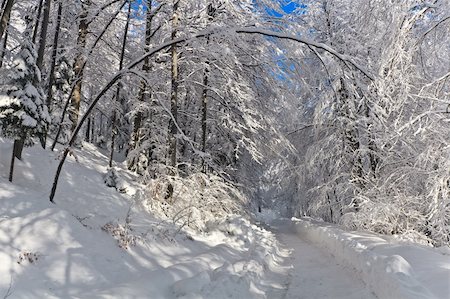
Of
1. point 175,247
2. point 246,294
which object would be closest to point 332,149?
point 175,247

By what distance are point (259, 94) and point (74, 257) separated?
13.3 meters

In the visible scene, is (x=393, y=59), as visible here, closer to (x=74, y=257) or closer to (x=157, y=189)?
(x=74, y=257)

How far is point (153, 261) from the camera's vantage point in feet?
23.1

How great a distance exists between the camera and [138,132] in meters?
16.0

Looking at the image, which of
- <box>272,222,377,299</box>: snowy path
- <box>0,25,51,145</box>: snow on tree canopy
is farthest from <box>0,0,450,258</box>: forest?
<box>272,222,377,299</box>: snowy path

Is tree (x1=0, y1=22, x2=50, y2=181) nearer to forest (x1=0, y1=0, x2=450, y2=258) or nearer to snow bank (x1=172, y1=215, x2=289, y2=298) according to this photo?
forest (x1=0, y1=0, x2=450, y2=258)

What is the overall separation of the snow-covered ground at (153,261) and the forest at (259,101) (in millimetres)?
866

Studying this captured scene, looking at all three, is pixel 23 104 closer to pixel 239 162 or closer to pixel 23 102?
pixel 23 102

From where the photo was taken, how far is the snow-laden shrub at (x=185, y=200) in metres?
11.4

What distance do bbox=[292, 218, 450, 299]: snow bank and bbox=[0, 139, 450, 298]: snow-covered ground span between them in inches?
0.6

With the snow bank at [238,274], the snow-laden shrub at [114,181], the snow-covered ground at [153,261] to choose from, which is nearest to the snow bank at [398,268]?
the snow-covered ground at [153,261]

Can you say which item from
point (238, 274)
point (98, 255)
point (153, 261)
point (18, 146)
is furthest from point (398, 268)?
point (18, 146)

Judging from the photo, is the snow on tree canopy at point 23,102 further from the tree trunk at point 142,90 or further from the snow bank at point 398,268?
the snow bank at point 398,268

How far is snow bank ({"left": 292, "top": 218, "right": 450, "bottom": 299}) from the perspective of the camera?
4.85 m
